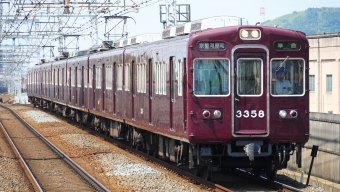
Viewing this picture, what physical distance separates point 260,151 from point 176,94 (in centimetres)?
209

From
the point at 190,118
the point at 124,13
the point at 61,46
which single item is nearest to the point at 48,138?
the point at 124,13

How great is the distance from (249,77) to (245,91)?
254mm

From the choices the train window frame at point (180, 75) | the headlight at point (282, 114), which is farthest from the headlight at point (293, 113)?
the train window frame at point (180, 75)

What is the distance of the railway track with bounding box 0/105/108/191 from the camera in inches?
519

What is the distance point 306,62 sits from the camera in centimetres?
1223

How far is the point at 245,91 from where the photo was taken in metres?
12.1

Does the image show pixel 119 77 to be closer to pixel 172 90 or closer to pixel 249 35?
pixel 172 90

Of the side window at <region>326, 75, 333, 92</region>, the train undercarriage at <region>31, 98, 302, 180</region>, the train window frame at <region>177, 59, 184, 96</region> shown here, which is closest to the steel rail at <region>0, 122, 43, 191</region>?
the train undercarriage at <region>31, 98, 302, 180</region>

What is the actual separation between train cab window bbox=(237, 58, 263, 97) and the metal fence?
9.65 ft

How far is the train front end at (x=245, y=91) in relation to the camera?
1195 cm

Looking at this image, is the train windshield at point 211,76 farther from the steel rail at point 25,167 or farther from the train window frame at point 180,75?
the steel rail at point 25,167

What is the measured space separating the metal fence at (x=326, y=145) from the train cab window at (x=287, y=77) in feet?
8.16

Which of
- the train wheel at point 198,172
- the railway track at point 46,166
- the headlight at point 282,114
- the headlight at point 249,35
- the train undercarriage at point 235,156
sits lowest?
the railway track at point 46,166

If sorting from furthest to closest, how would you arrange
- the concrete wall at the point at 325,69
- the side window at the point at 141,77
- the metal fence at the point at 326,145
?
1. the concrete wall at the point at 325,69
2. the side window at the point at 141,77
3. the metal fence at the point at 326,145
